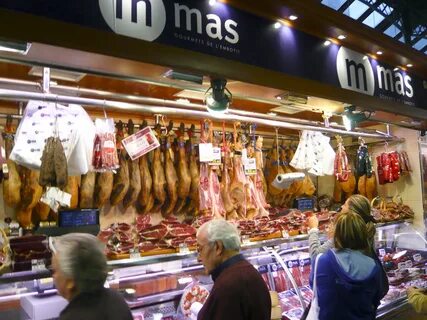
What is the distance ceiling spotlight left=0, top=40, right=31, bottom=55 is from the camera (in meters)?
2.46

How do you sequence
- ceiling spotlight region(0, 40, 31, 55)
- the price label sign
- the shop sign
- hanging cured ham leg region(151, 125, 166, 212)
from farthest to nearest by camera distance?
the price label sign
hanging cured ham leg region(151, 125, 166, 212)
the shop sign
ceiling spotlight region(0, 40, 31, 55)

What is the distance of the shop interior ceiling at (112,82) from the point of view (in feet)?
9.03

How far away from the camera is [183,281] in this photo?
3734mm

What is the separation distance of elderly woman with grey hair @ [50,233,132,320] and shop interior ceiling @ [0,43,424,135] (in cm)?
126

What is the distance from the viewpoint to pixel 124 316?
221cm

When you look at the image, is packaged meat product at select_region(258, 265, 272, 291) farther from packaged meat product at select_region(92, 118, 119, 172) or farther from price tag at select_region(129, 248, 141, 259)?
packaged meat product at select_region(92, 118, 119, 172)

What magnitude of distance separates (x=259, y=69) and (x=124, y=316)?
2.33m

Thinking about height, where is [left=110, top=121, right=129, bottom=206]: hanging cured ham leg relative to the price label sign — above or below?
above

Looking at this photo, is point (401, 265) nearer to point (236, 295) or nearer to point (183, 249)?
point (183, 249)

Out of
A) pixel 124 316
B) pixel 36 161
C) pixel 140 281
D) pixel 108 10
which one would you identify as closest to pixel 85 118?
pixel 36 161

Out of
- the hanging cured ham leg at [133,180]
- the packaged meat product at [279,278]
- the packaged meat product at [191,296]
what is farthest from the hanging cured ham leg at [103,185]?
the packaged meat product at [279,278]

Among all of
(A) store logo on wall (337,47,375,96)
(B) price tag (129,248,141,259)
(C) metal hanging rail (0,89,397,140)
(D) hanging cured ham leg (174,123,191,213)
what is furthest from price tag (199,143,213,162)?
(A) store logo on wall (337,47,375,96)

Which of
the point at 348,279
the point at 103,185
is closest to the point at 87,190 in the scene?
the point at 103,185

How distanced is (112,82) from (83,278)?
98.3 inches
